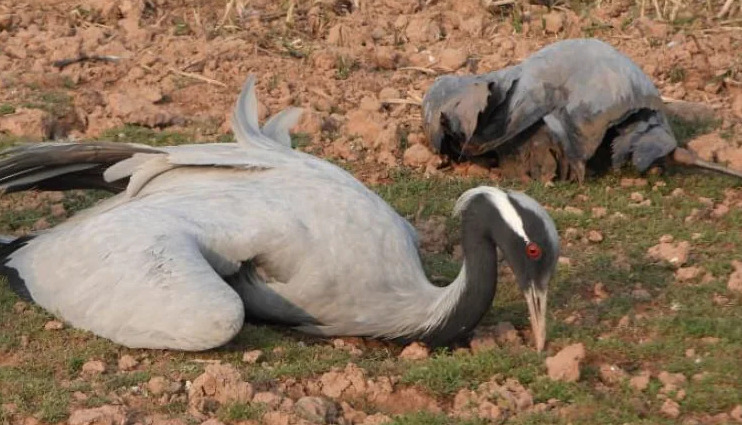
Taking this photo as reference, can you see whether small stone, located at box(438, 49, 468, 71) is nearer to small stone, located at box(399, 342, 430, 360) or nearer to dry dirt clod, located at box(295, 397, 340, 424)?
small stone, located at box(399, 342, 430, 360)

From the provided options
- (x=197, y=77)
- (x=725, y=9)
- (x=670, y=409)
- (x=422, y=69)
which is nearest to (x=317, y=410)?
(x=670, y=409)

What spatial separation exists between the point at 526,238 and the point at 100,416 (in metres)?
2.24

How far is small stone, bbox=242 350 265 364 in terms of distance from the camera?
653 centimetres

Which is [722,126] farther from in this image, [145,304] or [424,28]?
[145,304]

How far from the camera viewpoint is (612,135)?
9.22 metres

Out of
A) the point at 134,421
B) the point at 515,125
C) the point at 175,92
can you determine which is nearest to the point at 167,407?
the point at 134,421

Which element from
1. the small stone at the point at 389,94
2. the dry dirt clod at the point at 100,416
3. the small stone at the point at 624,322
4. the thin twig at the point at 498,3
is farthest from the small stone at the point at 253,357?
the thin twig at the point at 498,3

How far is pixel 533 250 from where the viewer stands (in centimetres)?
663

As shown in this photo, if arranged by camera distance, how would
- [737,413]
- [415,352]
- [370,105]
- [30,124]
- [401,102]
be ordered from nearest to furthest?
[737,413]
[415,352]
[30,124]
[370,105]
[401,102]

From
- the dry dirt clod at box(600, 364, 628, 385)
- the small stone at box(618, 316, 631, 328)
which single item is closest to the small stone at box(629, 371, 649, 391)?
the dry dirt clod at box(600, 364, 628, 385)

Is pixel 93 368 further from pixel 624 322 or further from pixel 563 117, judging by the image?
pixel 563 117

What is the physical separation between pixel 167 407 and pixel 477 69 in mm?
5626

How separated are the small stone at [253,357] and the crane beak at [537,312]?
1.34 metres

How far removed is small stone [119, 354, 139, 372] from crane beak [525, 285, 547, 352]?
195cm
